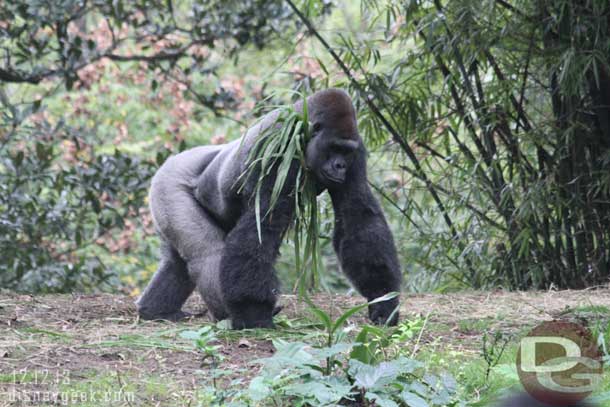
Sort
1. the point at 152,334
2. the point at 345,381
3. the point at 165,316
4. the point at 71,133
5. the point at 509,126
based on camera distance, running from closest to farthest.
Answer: the point at 345,381
the point at 152,334
the point at 165,316
the point at 509,126
the point at 71,133

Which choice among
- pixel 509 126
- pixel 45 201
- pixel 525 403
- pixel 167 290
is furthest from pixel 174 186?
pixel 525 403

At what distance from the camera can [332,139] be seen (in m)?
3.99

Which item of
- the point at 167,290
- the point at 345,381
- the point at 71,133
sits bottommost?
the point at 345,381

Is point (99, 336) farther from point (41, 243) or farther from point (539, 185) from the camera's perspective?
point (41, 243)

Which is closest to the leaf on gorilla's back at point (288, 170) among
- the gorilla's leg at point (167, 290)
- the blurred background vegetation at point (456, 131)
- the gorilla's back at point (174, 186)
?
the gorilla's back at point (174, 186)

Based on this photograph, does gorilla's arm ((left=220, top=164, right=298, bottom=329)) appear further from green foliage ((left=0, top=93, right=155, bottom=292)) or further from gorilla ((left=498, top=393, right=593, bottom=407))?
green foliage ((left=0, top=93, right=155, bottom=292))

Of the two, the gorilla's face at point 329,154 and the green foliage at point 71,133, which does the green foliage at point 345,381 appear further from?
the green foliage at point 71,133

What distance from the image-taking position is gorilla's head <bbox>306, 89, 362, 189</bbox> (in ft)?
13.1

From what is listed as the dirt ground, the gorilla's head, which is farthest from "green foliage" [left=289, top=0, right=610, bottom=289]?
the gorilla's head

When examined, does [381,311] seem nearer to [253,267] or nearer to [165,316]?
[253,267]

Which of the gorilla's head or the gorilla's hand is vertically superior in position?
the gorilla's head

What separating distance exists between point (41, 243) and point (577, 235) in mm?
4134

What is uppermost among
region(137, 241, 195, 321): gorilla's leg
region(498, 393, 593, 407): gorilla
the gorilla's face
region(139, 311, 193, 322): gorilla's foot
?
the gorilla's face

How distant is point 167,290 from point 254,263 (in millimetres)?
939
